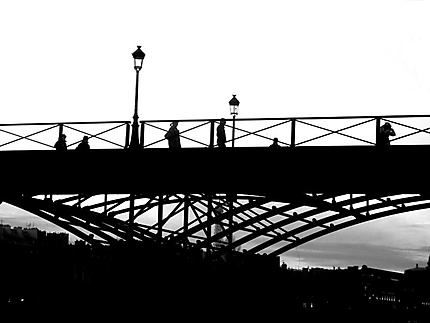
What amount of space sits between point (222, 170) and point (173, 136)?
2093mm

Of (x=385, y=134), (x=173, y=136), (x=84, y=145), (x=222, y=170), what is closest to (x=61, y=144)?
(x=84, y=145)

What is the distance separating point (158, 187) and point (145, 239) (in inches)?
229

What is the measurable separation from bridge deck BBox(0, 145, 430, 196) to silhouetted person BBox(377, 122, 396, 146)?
38cm

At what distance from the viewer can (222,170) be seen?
19.9 metres

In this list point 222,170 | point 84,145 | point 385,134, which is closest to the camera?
point 385,134

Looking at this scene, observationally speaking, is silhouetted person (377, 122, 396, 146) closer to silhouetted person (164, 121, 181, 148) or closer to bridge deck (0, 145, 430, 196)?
bridge deck (0, 145, 430, 196)

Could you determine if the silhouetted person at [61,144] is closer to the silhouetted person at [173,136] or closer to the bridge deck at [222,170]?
the bridge deck at [222,170]

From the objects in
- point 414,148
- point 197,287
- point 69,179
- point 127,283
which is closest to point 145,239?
point 127,283

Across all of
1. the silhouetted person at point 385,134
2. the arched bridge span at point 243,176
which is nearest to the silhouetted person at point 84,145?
the arched bridge span at point 243,176

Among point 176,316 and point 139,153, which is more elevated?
point 139,153

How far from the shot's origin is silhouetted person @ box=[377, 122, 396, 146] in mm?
18938

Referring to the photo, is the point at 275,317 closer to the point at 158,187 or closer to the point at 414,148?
the point at 158,187

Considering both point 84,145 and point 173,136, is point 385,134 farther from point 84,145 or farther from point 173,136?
point 84,145

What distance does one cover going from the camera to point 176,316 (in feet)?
83.7
